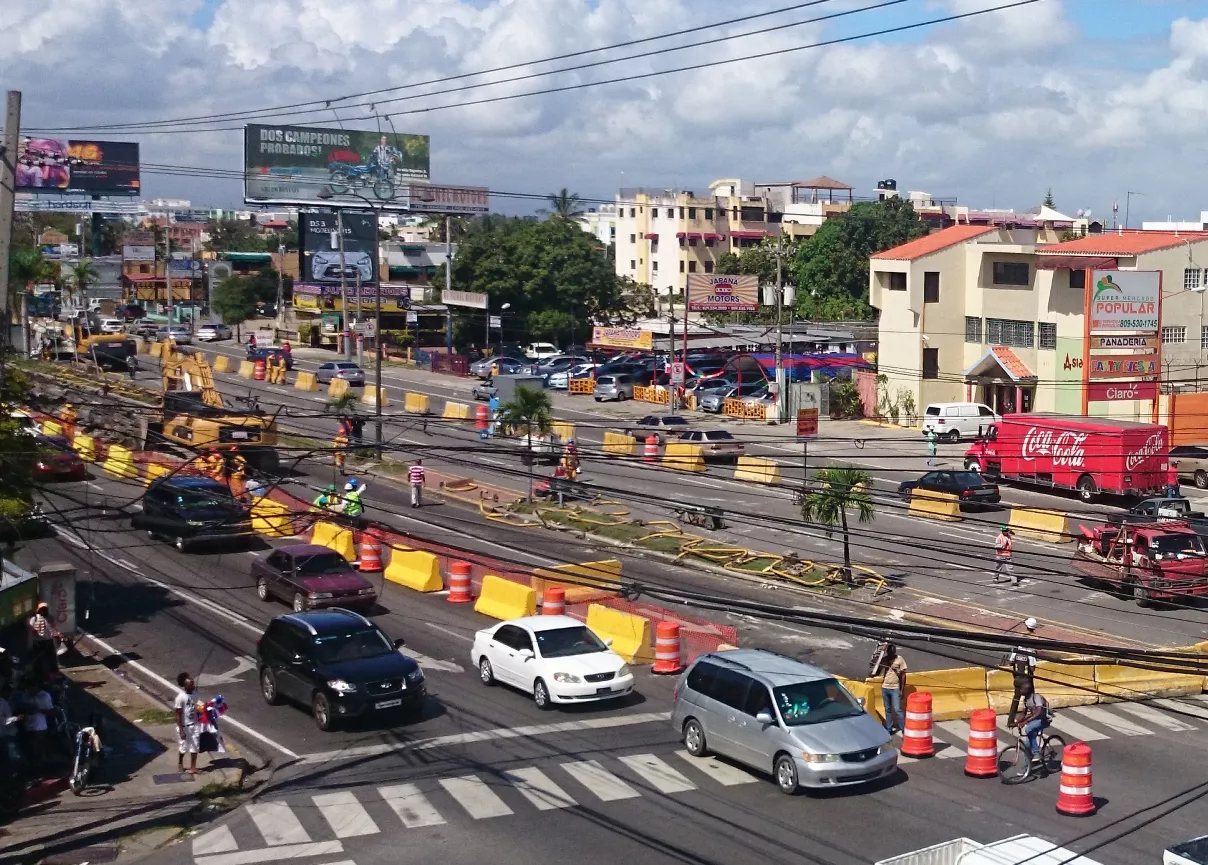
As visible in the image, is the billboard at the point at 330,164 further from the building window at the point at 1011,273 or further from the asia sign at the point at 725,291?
the building window at the point at 1011,273

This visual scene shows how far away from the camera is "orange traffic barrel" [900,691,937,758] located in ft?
57.4

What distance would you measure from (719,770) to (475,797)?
319 centimetres

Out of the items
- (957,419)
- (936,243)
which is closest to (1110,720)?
(957,419)

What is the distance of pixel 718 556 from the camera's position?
30531mm

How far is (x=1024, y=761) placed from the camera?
55.1ft

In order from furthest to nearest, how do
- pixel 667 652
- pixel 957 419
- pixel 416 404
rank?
pixel 416 404 → pixel 957 419 → pixel 667 652

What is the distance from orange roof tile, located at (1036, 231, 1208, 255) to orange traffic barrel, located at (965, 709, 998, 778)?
37.2 metres

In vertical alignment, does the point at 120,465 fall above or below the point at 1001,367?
below

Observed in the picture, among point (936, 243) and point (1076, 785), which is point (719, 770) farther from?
point (936, 243)

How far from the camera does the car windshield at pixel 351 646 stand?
19156 millimetres

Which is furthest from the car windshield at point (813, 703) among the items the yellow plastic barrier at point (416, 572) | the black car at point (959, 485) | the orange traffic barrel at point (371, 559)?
the black car at point (959, 485)

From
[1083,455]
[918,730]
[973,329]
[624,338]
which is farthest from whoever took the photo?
[624,338]

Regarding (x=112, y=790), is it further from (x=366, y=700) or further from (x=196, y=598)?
(x=196, y=598)

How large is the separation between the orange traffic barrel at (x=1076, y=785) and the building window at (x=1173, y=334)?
1553 inches
